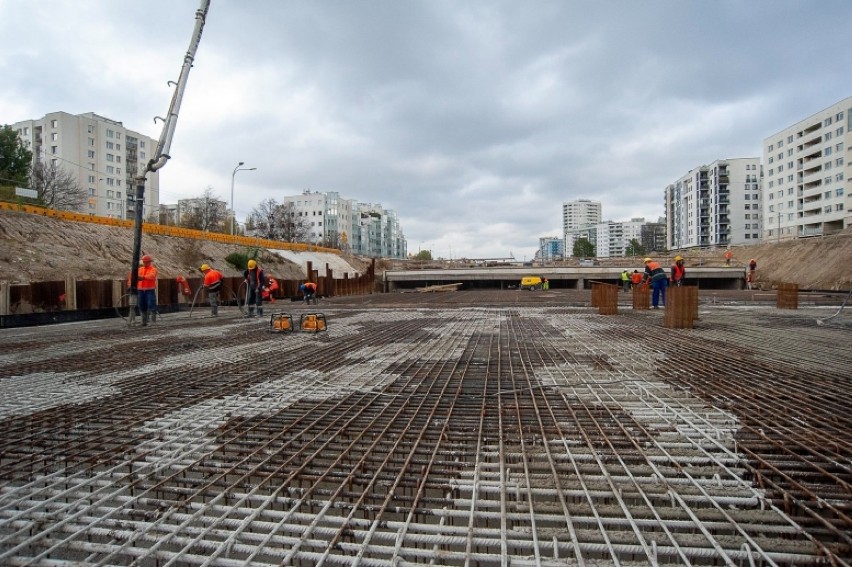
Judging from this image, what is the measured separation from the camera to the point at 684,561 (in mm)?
1596

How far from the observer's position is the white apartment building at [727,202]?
87.2 m

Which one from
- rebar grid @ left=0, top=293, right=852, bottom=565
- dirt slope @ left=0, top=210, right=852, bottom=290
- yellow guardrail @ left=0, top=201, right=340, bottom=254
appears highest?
yellow guardrail @ left=0, top=201, right=340, bottom=254

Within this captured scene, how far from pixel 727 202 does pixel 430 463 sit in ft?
339

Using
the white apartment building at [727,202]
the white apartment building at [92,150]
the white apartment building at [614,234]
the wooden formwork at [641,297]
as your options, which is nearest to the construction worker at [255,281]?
the wooden formwork at [641,297]

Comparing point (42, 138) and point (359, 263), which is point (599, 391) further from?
point (42, 138)

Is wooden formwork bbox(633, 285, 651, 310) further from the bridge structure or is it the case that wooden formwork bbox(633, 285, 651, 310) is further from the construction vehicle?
the bridge structure

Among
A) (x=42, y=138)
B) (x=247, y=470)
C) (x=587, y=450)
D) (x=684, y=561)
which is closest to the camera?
(x=684, y=561)

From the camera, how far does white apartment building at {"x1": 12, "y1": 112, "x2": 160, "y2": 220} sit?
64062 mm

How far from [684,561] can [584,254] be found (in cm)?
11249

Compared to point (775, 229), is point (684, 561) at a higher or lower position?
lower

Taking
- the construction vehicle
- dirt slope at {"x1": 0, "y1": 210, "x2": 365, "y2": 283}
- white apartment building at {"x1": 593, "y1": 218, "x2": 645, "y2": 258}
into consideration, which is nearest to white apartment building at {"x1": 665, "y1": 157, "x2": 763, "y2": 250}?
the construction vehicle

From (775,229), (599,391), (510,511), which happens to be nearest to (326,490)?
(510,511)

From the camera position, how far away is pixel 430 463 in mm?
2449

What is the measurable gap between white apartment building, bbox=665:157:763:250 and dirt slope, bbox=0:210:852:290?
51.9 meters
